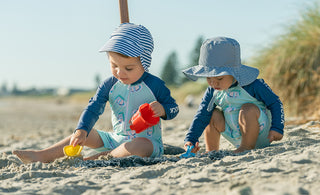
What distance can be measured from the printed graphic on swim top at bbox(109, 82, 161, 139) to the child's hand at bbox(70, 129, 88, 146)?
0.89 feet

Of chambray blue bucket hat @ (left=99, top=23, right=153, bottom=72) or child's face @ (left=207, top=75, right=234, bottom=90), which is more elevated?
chambray blue bucket hat @ (left=99, top=23, right=153, bottom=72)

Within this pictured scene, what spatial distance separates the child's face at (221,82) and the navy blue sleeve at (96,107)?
76cm

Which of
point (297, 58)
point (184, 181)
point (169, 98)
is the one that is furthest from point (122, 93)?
point (297, 58)

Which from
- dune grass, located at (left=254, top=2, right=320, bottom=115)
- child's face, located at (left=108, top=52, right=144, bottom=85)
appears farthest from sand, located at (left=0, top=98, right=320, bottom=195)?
dune grass, located at (left=254, top=2, right=320, bottom=115)

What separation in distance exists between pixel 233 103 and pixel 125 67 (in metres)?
0.81

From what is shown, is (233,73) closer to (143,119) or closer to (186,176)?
(143,119)

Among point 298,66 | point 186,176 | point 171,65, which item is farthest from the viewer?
point 171,65

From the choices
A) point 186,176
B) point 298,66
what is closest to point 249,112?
point 186,176

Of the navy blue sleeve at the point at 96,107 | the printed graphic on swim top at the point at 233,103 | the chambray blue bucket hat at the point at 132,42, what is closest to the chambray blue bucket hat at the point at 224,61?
the printed graphic on swim top at the point at 233,103

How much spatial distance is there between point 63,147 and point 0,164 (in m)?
0.46

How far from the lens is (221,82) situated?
8.07 ft

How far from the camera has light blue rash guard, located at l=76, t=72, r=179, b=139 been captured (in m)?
2.63

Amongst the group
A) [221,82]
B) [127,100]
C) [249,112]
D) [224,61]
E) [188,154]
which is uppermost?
[224,61]

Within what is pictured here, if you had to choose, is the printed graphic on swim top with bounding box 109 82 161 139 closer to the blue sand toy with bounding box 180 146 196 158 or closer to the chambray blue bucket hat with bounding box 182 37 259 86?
the blue sand toy with bounding box 180 146 196 158
